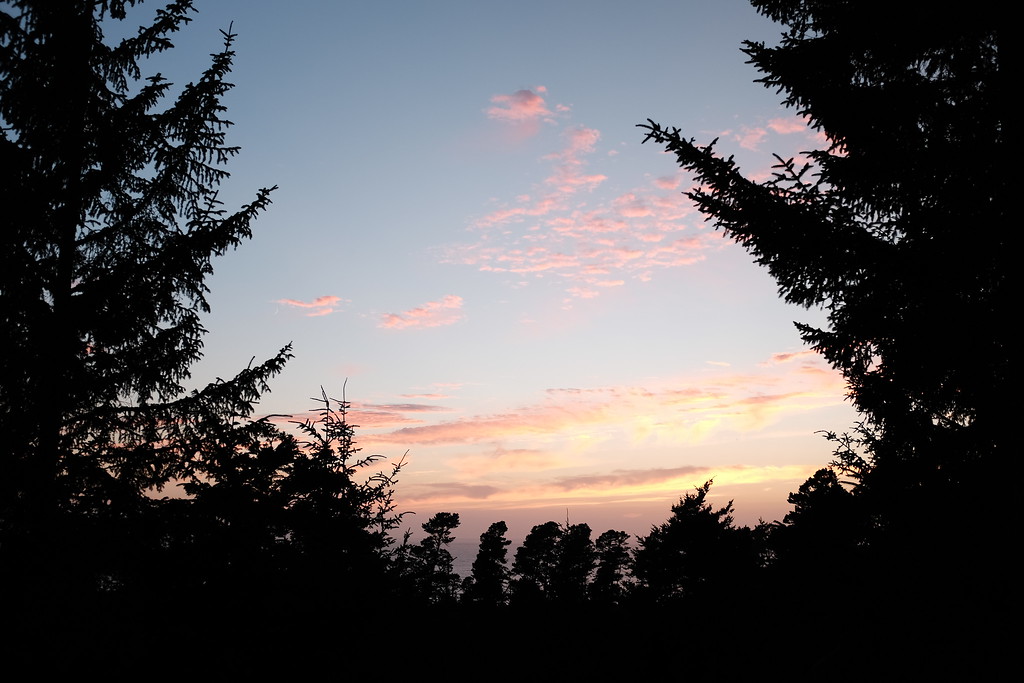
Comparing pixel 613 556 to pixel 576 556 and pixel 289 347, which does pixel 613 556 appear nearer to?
pixel 576 556

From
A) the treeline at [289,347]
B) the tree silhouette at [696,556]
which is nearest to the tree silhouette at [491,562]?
the tree silhouette at [696,556]

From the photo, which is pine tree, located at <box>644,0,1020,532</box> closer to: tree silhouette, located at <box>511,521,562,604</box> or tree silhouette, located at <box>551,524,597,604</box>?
tree silhouette, located at <box>551,524,597,604</box>

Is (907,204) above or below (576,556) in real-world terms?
above

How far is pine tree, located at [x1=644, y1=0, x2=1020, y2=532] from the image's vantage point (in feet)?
21.8

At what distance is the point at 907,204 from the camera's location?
7.46 meters

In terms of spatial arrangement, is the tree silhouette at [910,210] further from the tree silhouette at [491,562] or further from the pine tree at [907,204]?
the tree silhouette at [491,562]

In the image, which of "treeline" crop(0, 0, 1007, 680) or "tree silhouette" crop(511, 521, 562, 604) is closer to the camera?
"treeline" crop(0, 0, 1007, 680)

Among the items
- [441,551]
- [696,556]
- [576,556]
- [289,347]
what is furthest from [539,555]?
[289,347]

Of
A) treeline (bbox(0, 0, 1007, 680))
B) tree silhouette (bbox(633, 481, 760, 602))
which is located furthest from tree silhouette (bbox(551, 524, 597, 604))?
treeline (bbox(0, 0, 1007, 680))

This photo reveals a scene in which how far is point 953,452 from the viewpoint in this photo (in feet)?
29.3

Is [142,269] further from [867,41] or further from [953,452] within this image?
[953,452]

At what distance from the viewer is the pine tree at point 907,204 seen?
21.8 feet

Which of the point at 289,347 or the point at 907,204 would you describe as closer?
the point at 907,204

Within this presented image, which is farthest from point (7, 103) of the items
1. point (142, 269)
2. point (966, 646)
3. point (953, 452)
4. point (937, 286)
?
point (953, 452)
